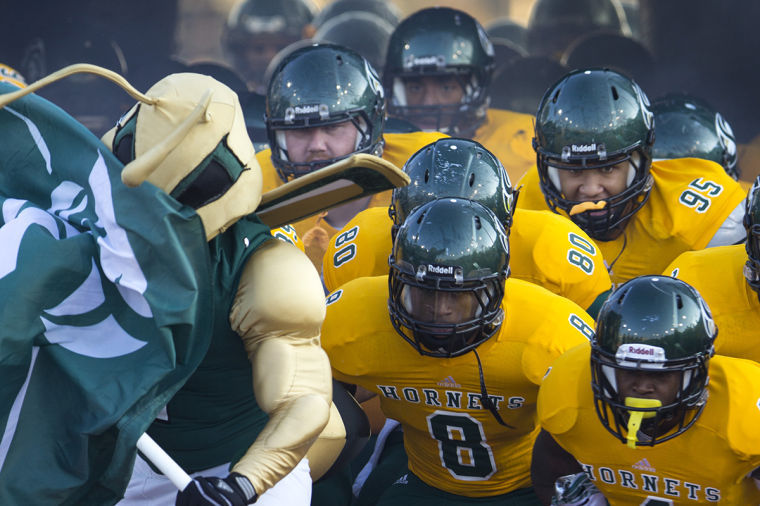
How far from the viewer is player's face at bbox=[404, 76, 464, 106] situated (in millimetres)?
6324

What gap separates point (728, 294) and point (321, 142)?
2.05 metres

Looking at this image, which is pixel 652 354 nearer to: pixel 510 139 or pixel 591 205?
pixel 591 205

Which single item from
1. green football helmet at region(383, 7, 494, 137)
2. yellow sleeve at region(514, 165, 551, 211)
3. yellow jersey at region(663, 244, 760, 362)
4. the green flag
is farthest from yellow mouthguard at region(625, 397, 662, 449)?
green football helmet at region(383, 7, 494, 137)

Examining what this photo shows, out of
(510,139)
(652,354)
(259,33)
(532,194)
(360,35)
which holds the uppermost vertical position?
(652,354)

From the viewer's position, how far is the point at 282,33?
10.3m

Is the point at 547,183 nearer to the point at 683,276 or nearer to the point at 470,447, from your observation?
the point at 683,276

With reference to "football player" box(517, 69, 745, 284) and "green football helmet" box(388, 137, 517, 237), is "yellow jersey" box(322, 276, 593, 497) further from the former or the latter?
"football player" box(517, 69, 745, 284)

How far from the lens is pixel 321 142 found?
5.00 m

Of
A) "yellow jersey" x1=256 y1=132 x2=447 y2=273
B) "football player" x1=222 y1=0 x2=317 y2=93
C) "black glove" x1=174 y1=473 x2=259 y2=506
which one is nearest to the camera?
"black glove" x1=174 y1=473 x2=259 y2=506

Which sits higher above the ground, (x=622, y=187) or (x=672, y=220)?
(x=622, y=187)

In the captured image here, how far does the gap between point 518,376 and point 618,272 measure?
1.20 meters

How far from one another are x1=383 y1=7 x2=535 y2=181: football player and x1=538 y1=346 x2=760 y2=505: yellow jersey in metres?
3.21

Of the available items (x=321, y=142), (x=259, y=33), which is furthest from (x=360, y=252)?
(x=259, y=33)

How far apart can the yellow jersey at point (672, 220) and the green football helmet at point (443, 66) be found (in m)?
1.88
